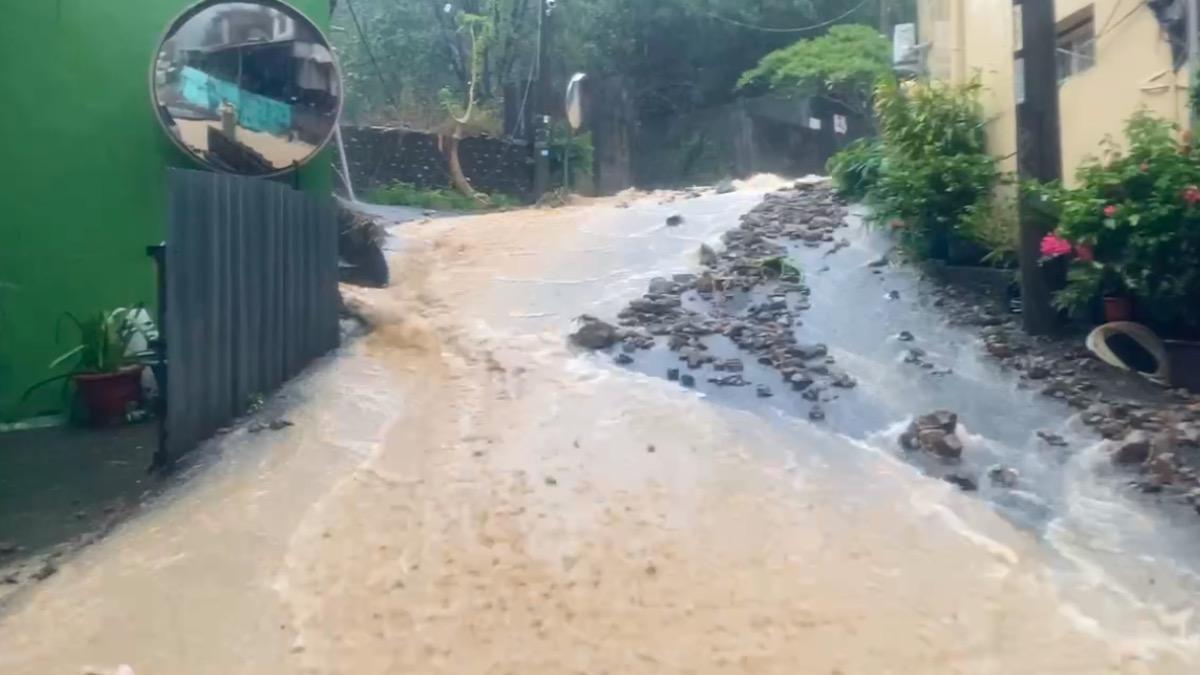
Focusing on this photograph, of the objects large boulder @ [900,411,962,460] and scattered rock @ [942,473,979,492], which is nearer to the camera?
scattered rock @ [942,473,979,492]

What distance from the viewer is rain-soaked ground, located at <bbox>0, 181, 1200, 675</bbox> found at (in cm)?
369

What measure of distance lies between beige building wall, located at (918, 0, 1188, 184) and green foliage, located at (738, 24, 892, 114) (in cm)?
951

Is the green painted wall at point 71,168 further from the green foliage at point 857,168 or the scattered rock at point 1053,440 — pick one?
the green foliage at point 857,168

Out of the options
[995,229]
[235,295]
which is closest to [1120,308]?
[995,229]

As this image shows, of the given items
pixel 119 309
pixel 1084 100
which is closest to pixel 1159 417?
pixel 1084 100

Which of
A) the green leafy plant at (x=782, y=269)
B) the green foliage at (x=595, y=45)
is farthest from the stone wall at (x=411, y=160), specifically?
the green leafy plant at (x=782, y=269)

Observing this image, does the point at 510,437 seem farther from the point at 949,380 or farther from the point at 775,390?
the point at 949,380

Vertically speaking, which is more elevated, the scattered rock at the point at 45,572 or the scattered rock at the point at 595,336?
the scattered rock at the point at 595,336

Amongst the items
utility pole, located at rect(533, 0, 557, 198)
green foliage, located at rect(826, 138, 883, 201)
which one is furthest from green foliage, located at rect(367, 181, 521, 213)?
green foliage, located at rect(826, 138, 883, 201)

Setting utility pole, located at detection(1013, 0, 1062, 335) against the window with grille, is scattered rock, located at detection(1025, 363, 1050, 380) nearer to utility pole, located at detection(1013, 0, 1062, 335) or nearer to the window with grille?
utility pole, located at detection(1013, 0, 1062, 335)

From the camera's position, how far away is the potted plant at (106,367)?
21.7ft

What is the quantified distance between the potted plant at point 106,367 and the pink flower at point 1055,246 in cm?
550

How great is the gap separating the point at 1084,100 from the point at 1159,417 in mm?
3099

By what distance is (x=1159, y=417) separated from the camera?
554 centimetres
